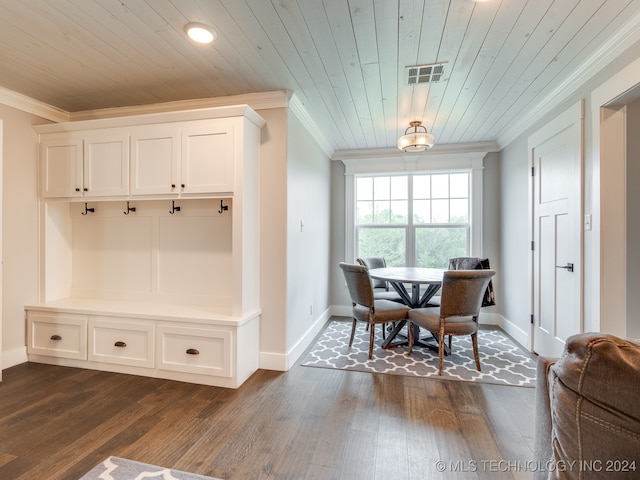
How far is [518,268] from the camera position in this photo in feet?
11.8

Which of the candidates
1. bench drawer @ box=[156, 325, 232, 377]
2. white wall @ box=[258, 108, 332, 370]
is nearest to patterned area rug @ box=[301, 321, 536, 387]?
white wall @ box=[258, 108, 332, 370]

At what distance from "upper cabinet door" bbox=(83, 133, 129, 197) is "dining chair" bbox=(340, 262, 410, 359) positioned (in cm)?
220

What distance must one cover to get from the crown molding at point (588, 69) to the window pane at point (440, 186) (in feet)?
3.84

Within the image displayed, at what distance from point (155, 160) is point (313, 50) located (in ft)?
5.20

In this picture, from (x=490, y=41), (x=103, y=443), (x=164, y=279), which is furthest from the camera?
(x=164, y=279)

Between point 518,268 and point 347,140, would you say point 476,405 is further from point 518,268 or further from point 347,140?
point 347,140

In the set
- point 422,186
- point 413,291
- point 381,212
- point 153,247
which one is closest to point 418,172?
point 422,186

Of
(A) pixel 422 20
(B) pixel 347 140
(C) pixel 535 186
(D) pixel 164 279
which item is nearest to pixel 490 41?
(A) pixel 422 20

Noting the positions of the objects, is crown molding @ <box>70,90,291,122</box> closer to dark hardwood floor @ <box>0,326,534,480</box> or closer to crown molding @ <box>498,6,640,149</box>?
crown molding @ <box>498,6,640,149</box>

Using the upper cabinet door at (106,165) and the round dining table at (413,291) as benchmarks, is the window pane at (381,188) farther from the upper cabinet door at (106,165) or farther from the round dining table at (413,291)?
the upper cabinet door at (106,165)

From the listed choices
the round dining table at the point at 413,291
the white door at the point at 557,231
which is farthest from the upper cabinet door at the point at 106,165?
the white door at the point at 557,231

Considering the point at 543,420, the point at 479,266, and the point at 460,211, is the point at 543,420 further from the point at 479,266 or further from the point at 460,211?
the point at 460,211

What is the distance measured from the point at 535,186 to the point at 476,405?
88.7 inches

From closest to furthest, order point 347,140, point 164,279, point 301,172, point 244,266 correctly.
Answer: point 244,266
point 164,279
point 301,172
point 347,140
